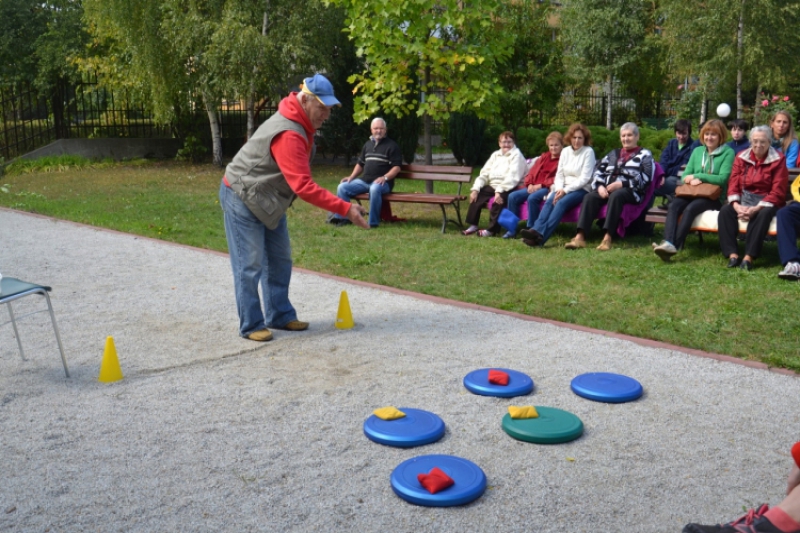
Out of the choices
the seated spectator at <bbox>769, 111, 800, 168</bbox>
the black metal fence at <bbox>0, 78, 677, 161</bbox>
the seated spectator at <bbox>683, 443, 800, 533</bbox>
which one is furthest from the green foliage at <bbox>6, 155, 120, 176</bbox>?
the seated spectator at <bbox>683, 443, 800, 533</bbox>

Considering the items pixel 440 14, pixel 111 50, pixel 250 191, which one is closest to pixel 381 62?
pixel 440 14

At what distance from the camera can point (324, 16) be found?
1955cm

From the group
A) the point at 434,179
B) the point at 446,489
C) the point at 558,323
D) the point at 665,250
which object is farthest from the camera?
the point at 434,179

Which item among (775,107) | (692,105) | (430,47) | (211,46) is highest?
(211,46)

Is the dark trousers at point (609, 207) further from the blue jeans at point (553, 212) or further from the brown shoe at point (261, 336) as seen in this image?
the brown shoe at point (261, 336)

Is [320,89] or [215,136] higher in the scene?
[320,89]

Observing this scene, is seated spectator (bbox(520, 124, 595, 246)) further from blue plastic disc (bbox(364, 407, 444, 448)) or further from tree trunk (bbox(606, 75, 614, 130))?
tree trunk (bbox(606, 75, 614, 130))

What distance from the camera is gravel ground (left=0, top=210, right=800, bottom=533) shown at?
3510 millimetres

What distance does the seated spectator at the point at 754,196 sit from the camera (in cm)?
846

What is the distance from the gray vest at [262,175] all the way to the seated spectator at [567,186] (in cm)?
487

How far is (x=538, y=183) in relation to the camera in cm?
1086

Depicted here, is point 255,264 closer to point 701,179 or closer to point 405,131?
point 701,179

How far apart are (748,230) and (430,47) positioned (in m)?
6.33

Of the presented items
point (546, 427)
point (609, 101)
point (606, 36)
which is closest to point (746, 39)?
point (609, 101)
